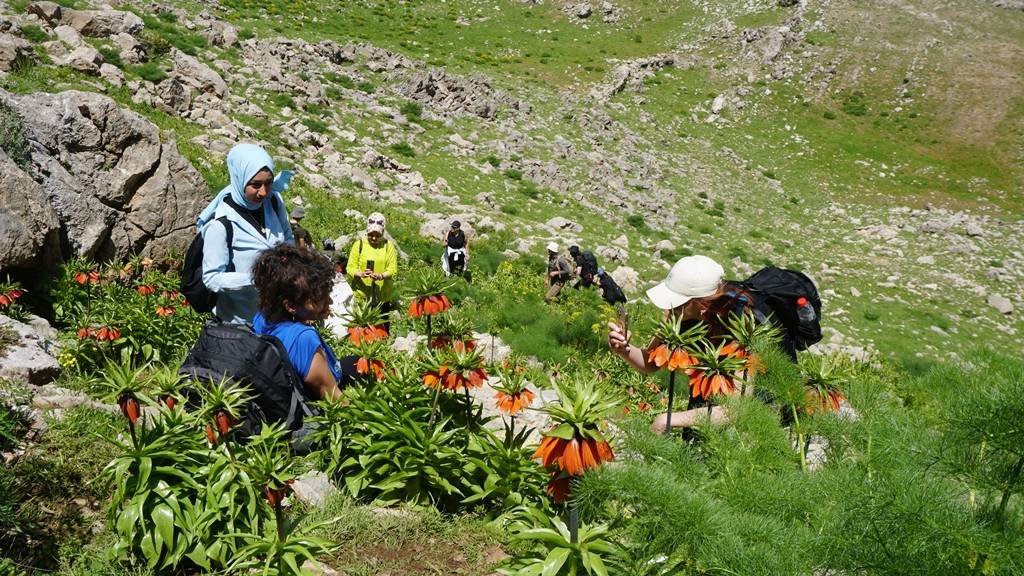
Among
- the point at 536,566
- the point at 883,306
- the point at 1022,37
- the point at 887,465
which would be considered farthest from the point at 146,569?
the point at 1022,37

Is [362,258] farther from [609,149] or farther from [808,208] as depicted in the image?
[808,208]

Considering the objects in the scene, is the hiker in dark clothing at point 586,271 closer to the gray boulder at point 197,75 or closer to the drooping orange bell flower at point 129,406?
the drooping orange bell flower at point 129,406

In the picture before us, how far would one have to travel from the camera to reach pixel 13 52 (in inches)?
487

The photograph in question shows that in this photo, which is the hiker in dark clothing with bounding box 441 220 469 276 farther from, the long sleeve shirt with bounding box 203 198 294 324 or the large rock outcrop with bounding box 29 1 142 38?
the large rock outcrop with bounding box 29 1 142 38

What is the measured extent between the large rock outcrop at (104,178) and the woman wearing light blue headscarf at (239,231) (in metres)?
3.35

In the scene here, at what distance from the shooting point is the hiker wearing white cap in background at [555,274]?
12234 millimetres

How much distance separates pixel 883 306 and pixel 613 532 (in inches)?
724

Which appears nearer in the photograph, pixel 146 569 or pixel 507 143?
pixel 146 569

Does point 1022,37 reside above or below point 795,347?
above

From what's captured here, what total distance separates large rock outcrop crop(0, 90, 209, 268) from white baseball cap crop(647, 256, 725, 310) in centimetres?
646

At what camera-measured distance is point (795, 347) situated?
3.99 m

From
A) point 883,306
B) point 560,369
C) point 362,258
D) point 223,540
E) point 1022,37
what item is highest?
point 1022,37

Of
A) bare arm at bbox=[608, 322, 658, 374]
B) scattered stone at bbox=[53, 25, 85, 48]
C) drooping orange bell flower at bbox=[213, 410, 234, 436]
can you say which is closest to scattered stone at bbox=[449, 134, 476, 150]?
scattered stone at bbox=[53, 25, 85, 48]

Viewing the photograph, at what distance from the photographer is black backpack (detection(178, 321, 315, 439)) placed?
343 centimetres
